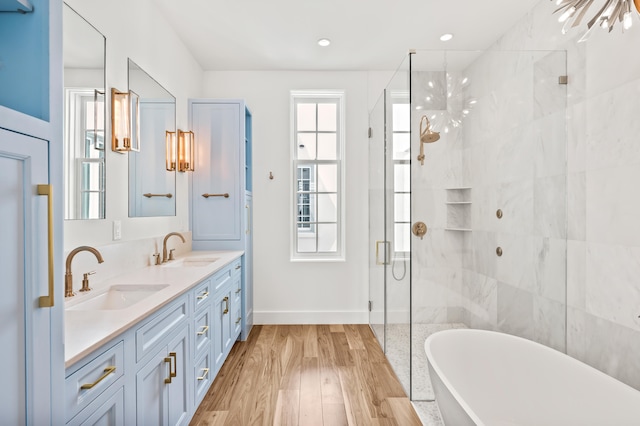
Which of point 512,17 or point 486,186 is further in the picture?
point 512,17

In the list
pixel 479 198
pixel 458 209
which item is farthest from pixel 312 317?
pixel 479 198

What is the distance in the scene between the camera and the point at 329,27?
280 centimetres

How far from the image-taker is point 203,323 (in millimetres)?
2115

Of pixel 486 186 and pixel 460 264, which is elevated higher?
pixel 486 186

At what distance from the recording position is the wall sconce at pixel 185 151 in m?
2.85

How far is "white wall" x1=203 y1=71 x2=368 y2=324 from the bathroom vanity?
109 centimetres

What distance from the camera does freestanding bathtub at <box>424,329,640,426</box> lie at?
1.45 metres

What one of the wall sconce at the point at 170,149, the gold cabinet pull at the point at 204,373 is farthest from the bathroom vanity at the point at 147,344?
the wall sconce at the point at 170,149

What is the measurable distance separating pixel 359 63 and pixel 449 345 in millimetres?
2832

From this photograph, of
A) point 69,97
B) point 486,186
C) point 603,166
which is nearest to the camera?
point 69,97

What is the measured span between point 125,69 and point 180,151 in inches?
32.4

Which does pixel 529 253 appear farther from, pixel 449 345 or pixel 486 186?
pixel 449 345

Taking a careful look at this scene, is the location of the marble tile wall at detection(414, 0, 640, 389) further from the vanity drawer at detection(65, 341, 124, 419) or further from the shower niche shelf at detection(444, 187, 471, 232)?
the vanity drawer at detection(65, 341, 124, 419)

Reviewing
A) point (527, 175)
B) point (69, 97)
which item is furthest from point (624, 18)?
point (69, 97)
